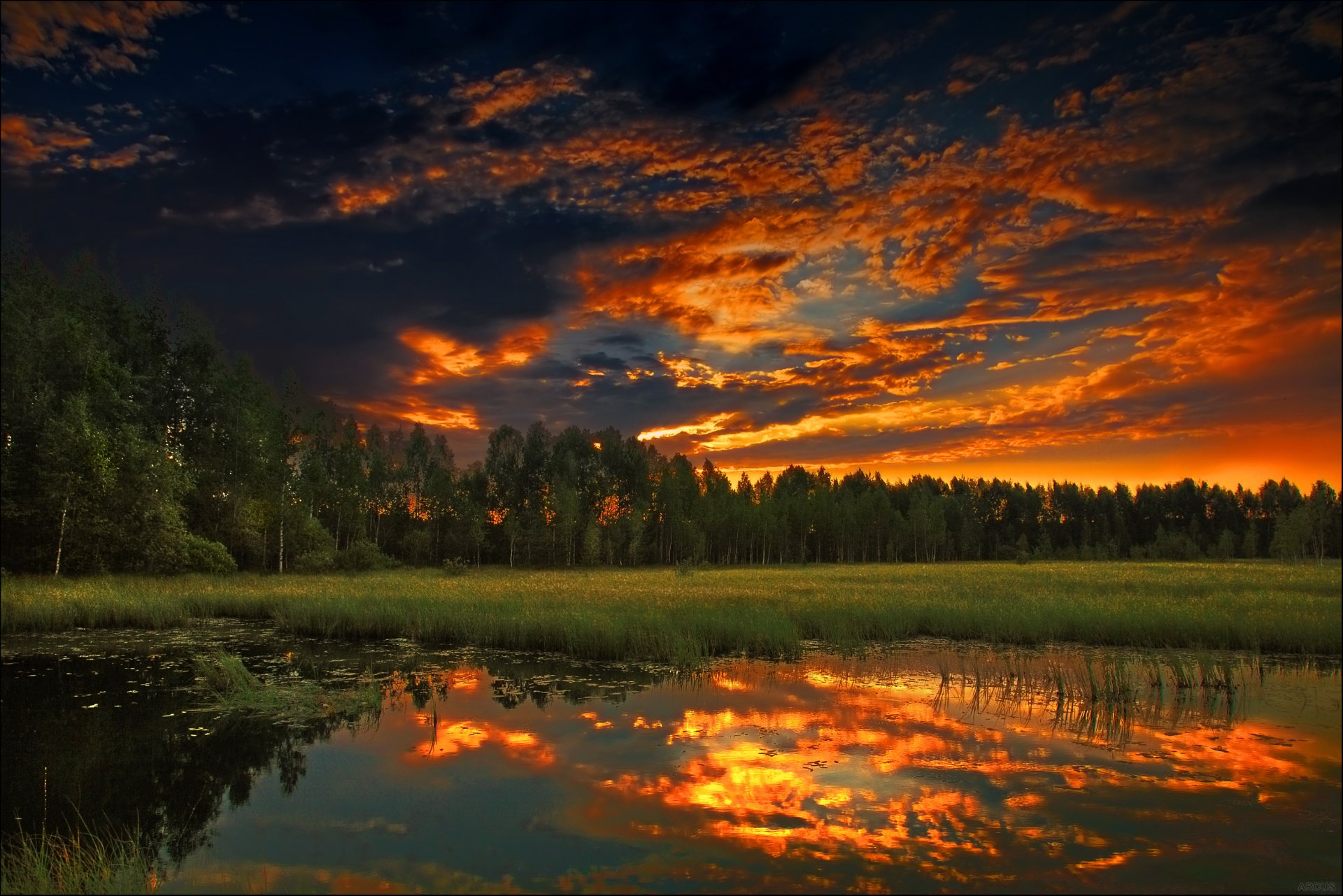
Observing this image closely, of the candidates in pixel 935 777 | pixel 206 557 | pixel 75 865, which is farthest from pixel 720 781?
pixel 206 557

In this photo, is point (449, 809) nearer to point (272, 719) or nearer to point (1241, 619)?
point (272, 719)

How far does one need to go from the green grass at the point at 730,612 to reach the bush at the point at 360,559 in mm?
18868

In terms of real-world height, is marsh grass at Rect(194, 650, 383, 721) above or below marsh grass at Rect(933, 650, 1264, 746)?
below

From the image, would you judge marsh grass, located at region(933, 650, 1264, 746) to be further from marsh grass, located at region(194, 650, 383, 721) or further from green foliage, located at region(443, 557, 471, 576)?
green foliage, located at region(443, 557, 471, 576)

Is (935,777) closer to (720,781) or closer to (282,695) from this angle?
(720,781)

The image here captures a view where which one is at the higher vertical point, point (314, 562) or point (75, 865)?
point (314, 562)

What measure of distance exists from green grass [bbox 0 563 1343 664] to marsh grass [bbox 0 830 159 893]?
42.4 feet

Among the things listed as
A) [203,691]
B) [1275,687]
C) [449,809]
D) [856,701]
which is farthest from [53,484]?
[1275,687]

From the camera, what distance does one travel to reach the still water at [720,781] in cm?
752

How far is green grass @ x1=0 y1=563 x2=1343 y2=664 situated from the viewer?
19844 millimetres

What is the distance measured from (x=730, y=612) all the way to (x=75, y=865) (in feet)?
63.7

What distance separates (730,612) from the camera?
976 inches

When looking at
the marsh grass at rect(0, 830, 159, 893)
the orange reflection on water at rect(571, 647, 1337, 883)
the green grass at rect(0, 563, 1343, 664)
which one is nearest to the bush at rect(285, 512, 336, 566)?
the green grass at rect(0, 563, 1343, 664)

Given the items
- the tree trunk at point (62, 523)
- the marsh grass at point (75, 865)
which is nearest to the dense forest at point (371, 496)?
the tree trunk at point (62, 523)
